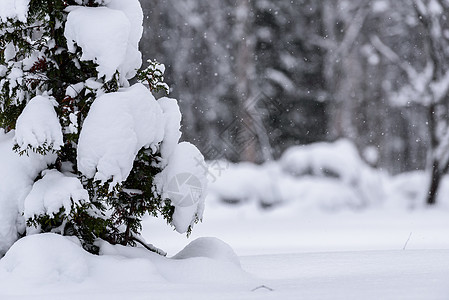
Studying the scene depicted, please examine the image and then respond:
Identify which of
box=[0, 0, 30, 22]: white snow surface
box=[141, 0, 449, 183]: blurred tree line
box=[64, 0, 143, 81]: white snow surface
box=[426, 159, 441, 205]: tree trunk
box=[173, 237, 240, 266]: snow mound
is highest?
box=[141, 0, 449, 183]: blurred tree line

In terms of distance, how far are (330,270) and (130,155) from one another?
2.49 m

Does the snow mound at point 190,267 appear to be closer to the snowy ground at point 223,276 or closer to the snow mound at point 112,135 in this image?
the snowy ground at point 223,276

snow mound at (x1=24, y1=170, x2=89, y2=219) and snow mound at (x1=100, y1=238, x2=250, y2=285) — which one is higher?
snow mound at (x1=24, y1=170, x2=89, y2=219)

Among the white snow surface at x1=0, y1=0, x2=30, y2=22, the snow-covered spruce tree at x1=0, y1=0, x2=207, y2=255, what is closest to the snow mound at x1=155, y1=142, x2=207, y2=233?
the snow-covered spruce tree at x1=0, y1=0, x2=207, y2=255

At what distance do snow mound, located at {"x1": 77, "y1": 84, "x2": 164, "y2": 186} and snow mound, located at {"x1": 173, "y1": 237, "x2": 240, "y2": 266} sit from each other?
1.31 meters

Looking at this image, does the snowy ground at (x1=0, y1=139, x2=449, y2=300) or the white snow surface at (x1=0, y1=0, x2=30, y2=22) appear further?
the white snow surface at (x1=0, y1=0, x2=30, y2=22)

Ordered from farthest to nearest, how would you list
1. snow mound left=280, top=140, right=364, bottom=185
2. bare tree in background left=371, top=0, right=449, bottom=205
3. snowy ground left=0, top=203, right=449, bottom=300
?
snow mound left=280, top=140, right=364, bottom=185
bare tree in background left=371, top=0, right=449, bottom=205
snowy ground left=0, top=203, right=449, bottom=300

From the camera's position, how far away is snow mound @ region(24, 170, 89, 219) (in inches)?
214

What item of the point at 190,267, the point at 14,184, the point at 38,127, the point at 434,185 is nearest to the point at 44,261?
the point at 14,184

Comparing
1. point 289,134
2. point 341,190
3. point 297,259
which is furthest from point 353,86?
point 297,259

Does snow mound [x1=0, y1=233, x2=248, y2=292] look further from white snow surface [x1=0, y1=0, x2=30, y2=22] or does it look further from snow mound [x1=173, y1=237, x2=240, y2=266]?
white snow surface [x1=0, y1=0, x2=30, y2=22]

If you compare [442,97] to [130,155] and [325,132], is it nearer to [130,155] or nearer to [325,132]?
[325,132]

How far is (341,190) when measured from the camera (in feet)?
57.6

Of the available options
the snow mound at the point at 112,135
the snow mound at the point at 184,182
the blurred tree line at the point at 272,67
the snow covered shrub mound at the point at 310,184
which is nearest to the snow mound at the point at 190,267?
the snow mound at the point at 184,182
